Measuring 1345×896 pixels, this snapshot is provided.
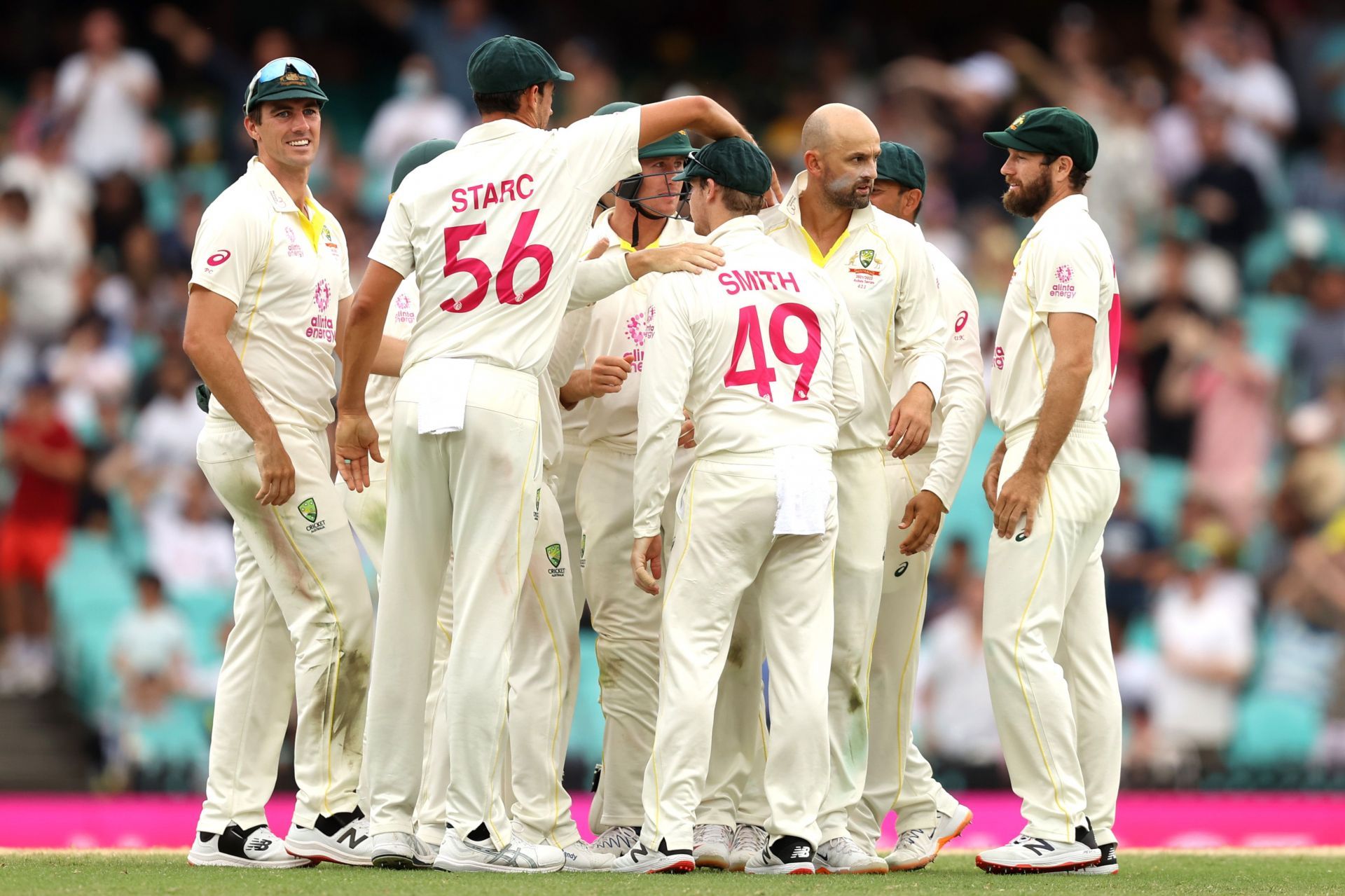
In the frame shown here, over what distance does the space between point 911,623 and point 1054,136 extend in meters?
2.03

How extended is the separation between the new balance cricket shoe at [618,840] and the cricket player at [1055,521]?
4.64 feet

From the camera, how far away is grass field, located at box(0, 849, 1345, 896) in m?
5.85

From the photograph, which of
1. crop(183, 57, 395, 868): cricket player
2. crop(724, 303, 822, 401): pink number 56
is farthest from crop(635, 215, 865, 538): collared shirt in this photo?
crop(183, 57, 395, 868): cricket player

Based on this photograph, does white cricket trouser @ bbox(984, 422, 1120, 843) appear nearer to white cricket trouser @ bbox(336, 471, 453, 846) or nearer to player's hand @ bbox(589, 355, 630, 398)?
player's hand @ bbox(589, 355, 630, 398)

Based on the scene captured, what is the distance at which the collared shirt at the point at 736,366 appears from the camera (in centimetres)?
667

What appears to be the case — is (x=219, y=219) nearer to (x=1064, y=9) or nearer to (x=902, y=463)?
(x=902, y=463)

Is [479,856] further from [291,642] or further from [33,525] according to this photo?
[33,525]

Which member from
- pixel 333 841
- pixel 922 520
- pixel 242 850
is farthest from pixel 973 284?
pixel 242 850

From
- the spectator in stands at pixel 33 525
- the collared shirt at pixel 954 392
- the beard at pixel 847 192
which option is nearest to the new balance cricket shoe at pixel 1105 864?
the collared shirt at pixel 954 392

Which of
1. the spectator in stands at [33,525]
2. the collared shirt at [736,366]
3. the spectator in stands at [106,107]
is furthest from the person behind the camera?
the spectator in stands at [106,107]

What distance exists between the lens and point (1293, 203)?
16203 millimetres

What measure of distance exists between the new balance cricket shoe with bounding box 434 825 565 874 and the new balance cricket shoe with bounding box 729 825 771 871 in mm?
934

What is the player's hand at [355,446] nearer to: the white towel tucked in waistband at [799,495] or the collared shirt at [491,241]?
the collared shirt at [491,241]

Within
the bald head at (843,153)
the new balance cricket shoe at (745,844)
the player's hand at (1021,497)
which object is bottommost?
the new balance cricket shoe at (745,844)
